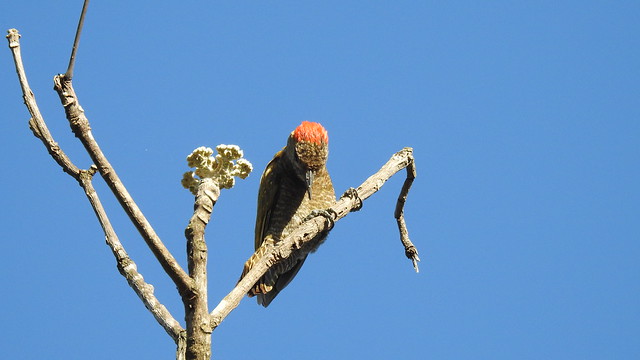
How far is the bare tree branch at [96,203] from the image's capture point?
312 centimetres

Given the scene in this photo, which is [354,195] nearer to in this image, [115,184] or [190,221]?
[190,221]

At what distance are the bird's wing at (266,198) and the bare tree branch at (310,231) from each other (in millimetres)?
2062

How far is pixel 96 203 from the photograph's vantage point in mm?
3588

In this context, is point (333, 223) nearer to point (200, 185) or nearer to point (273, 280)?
point (200, 185)

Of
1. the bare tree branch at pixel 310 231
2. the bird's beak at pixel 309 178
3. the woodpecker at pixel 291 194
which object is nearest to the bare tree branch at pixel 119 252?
the bare tree branch at pixel 310 231

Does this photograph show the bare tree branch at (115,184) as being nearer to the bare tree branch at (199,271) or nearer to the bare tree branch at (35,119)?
the bare tree branch at (199,271)

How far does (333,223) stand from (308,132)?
1.95m

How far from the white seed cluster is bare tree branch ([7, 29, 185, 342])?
0.46 metres

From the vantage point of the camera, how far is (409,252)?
18.2 ft

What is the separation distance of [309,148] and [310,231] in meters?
2.29

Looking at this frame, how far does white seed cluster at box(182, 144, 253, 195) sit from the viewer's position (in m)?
3.72

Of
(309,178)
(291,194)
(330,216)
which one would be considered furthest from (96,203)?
(291,194)

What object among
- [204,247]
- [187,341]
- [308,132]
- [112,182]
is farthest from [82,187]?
[308,132]

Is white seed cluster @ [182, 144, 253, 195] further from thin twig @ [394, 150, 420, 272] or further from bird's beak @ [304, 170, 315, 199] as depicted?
bird's beak @ [304, 170, 315, 199]
